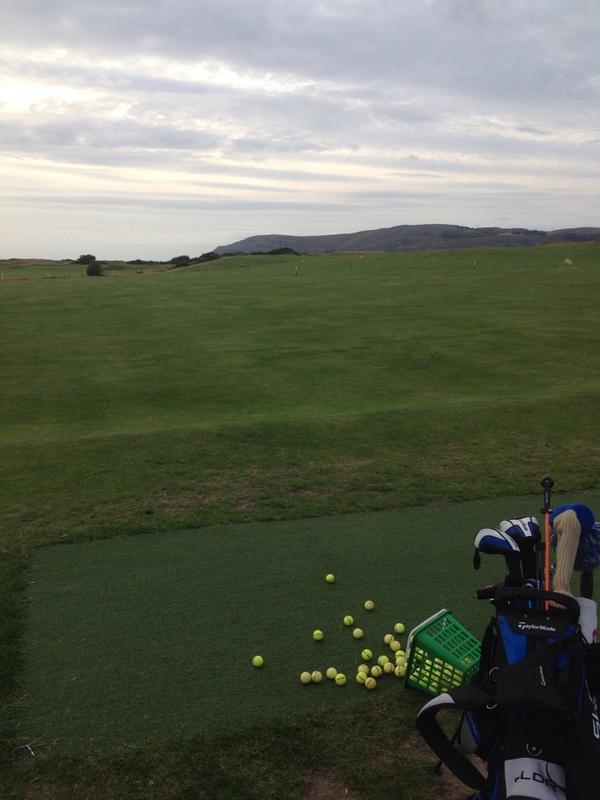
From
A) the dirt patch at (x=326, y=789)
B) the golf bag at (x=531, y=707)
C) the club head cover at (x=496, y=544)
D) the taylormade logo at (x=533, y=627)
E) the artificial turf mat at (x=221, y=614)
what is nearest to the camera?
the golf bag at (x=531, y=707)

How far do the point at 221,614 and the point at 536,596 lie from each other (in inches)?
117

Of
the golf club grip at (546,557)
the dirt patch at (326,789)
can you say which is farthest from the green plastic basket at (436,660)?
the golf club grip at (546,557)

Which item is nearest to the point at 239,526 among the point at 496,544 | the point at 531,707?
the point at 496,544

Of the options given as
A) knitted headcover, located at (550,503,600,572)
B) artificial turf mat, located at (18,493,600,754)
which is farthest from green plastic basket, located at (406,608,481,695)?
knitted headcover, located at (550,503,600,572)

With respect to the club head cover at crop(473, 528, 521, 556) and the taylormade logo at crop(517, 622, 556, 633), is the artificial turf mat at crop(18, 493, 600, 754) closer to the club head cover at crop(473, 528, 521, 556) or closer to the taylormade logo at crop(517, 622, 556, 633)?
the club head cover at crop(473, 528, 521, 556)

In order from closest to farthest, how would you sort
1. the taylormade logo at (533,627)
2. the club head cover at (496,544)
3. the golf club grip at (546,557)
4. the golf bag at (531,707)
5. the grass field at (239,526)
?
the golf bag at (531,707) < the taylormade logo at (533,627) < the golf club grip at (546,557) < the club head cover at (496,544) < the grass field at (239,526)

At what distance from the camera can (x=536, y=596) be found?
308 centimetres

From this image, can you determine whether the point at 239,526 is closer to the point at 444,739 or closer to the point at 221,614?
the point at 221,614

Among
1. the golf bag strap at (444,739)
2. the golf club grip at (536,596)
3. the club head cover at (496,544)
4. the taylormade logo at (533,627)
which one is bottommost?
the golf bag strap at (444,739)

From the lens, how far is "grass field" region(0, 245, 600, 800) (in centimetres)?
409

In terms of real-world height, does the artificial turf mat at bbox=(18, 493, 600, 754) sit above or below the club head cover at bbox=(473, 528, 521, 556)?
below

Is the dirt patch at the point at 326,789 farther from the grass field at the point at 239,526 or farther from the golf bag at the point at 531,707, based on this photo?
the golf bag at the point at 531,707

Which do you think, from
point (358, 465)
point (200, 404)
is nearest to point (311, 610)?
point (358, 465)

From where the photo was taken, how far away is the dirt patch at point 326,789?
3.74 metres
